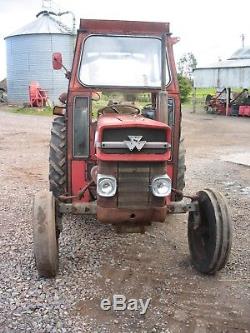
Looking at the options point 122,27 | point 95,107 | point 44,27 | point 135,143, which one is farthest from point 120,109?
point 44,27

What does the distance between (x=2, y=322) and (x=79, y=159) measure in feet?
6.37

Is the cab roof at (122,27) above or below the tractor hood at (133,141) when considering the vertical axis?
above

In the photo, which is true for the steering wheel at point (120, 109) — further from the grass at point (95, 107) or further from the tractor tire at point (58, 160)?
the tractor tire at point (58, 160)

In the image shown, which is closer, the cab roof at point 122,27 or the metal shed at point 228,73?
the cab roof at point 122,27

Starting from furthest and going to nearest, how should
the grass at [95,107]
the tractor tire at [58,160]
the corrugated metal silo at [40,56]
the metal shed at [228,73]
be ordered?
the corrugated metal silo at [40,56]
the metal shed at [228,73]
the grass at [95,107]
the tractor tire at [58,160]

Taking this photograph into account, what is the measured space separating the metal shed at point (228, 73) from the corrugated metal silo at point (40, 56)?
799cm

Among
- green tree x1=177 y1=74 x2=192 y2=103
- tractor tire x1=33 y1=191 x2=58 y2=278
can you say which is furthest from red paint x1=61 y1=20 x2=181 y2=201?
green tree x1=177 y1=74 x2=192 y2=103

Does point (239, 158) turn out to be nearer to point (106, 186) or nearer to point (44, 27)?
point (106, 186)

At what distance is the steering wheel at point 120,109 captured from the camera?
17.3 feet

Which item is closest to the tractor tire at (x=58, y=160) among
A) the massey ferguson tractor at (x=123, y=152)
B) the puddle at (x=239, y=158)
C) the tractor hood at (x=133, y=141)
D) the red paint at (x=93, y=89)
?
the massey ferguson tractor at (x=123, y=152)

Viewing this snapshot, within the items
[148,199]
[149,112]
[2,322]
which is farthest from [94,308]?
[149,112]

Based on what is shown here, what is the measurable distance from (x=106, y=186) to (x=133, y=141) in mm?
442

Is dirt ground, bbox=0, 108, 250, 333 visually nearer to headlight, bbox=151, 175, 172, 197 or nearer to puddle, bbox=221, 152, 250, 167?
headlight, bbox=151, 175, 172, 197

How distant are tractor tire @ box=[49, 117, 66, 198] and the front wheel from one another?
1.48 metres
